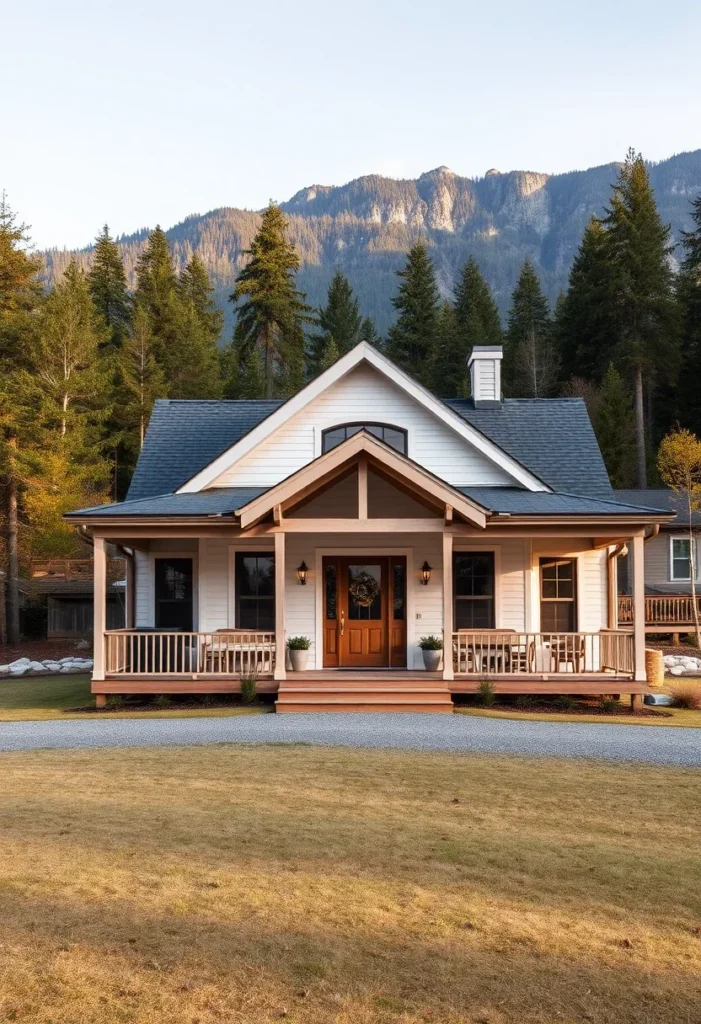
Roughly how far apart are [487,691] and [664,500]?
67.0ft

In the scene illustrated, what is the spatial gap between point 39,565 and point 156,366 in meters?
13.8

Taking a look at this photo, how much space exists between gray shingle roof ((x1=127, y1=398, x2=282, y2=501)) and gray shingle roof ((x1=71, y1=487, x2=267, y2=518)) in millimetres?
914

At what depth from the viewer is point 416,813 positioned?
27.2 ft

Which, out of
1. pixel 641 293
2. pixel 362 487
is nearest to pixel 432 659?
pixel 362 487

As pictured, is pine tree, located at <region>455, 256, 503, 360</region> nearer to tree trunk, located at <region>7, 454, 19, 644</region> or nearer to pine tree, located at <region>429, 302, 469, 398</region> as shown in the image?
pine tree, located at <region>429, 302, 469, 398</region>

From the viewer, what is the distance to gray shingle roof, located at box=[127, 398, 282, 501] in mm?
19719

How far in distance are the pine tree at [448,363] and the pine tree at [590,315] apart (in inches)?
236

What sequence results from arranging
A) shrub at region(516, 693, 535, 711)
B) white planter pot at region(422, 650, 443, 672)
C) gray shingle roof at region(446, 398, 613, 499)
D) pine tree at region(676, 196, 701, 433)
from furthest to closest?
pine tree at region(676, 196, 701, 433) < gray shingle roof at region(446, 398, 613, 499) < white planter pot at region(422, 650, 443, 672) < shrub at region(516, 693, 535, 711)

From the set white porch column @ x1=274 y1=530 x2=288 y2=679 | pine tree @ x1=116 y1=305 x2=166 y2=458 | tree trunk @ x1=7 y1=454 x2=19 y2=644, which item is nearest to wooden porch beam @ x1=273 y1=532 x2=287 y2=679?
white porch column @ x1=274 y1=530 x2=288 y2=679

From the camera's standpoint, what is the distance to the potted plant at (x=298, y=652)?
1673cm

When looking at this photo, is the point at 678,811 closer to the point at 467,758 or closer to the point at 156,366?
the point at 467,758

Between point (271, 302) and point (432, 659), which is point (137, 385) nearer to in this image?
point (271, 302)

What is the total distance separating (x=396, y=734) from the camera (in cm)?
1298

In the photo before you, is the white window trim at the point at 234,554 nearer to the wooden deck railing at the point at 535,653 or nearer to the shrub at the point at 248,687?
the shrub at the point at 248,687
